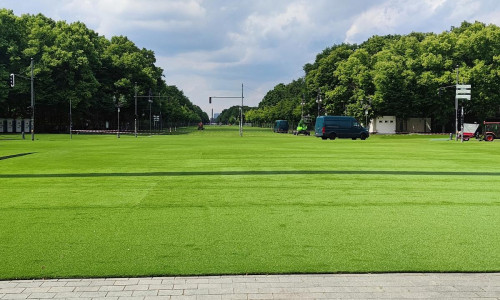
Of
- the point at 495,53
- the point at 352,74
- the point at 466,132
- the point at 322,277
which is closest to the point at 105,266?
the point at 322,277

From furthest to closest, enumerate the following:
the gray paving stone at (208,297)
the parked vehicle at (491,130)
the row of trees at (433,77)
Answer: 1. the row of trees at (433,77)
2. the parked vehicle at (491,130)
3. the gray paving stone at (208,297)

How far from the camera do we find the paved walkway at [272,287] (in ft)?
14.9

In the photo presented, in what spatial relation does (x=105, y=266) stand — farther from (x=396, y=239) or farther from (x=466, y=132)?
(x=466, y=132)

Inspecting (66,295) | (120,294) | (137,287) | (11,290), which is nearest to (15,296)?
(11,290)

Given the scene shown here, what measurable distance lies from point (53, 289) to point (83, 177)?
10220 mm

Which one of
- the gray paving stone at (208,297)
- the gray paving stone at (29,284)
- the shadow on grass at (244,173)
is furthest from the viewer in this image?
the shadow on grass at (244,173)

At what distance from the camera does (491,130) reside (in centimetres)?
4684

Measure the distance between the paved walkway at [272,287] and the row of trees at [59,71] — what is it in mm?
60784

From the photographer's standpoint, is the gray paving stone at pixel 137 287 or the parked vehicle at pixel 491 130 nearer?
the gray paving stone at pixel 137 287

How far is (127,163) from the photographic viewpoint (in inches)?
766

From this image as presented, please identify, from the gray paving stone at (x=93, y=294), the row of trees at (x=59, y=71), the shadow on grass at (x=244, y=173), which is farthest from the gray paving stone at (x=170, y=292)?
the row of trees at (x=59, y=71)

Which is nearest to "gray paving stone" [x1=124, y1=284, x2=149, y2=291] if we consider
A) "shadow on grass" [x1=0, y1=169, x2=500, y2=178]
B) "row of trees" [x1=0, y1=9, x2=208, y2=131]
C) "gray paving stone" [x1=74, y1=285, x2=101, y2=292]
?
"gray paving stone" [x1=74, y1=285, x2=101, y2=292]

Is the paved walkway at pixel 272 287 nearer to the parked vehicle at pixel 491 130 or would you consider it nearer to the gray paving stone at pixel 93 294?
the gray paving stone at pixel 93 294

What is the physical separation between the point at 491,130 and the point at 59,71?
57478 millimetres
